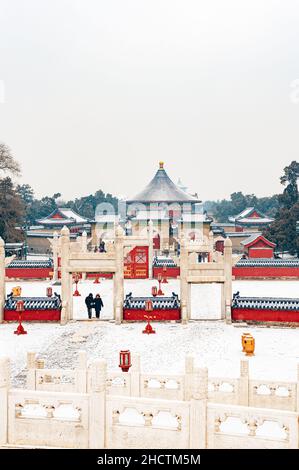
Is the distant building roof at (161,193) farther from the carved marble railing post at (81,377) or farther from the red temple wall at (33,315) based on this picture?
the carved marble railing post at (81,377)

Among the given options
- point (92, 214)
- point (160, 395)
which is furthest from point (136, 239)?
point (92, 214)

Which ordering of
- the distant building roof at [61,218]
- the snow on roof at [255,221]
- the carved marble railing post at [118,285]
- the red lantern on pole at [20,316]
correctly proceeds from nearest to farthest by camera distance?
1. the red lantern on pole at [20,316]
2. the carved marble railing post at [118,285]
3. the distant building roof at [61,218]
4. the snow on roof at [255,221]

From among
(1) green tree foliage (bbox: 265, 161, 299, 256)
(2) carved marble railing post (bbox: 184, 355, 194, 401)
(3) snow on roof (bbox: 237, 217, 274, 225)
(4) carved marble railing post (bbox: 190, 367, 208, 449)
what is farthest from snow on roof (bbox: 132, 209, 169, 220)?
(4) carved marble railing post (bbox: 190, 367, 208, 449)

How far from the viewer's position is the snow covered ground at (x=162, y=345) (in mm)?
16188

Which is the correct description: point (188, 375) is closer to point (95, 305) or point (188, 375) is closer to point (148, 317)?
point (148, 317)

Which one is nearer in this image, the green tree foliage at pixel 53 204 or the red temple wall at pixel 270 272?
the red temple wall at pixel 270 272

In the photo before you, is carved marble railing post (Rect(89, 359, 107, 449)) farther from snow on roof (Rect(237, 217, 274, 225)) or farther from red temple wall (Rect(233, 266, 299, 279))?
snow on roof (Rect(237, 217, 274, 225))

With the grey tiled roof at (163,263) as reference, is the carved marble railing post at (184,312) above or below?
below

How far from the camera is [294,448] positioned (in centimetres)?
779

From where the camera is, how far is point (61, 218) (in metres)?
63.8

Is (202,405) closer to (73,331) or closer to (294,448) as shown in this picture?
(294,448)

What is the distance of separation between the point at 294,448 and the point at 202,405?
139 cm

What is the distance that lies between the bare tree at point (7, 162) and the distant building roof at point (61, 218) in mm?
11747

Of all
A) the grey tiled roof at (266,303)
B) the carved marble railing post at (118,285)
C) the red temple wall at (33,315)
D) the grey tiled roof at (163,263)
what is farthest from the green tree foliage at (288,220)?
the red temple wall at (33,315)
